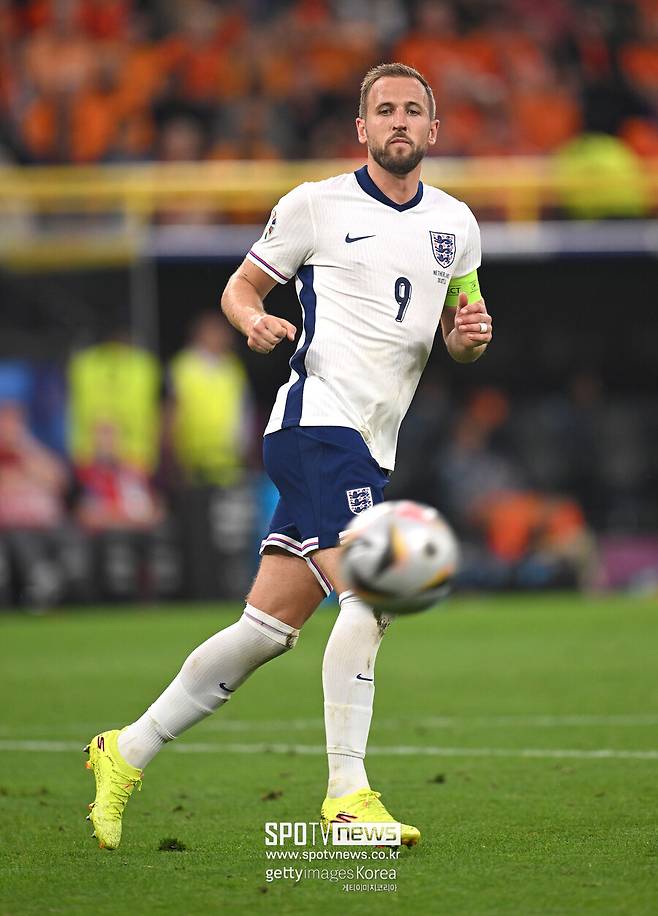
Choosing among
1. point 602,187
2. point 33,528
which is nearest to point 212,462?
point 33,528

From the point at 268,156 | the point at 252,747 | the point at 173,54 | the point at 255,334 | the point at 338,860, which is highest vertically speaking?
the point at 173,54

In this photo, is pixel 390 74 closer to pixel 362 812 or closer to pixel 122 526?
pixel 362 812

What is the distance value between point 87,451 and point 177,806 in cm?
1027

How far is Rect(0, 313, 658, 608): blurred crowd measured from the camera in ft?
50.2

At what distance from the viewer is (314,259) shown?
5.54m

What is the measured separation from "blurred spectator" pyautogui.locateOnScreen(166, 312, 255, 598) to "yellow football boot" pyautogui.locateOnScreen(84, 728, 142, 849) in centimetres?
975

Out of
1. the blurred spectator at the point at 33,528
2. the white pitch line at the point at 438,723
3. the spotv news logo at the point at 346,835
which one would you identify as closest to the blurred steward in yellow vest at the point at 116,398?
the blurred spectator at the point at 33,528

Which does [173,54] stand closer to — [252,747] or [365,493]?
[252,747]

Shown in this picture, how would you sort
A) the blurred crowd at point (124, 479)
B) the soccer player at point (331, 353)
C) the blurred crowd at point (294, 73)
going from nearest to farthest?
the soccer player at point (331, 353) → the blurred crowd at point (124, 479) → the blurred crowd at point (294, 73)

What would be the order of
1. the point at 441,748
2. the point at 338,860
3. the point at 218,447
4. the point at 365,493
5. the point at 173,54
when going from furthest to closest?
the point at 173,54 < the point at 218,447 < the point at 441,748 < the point at 365,493 < the point at 338,860

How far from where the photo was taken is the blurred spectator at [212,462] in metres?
15.3

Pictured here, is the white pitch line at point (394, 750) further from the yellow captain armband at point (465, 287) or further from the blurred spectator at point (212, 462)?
the blurred spectator at point (212, 462)

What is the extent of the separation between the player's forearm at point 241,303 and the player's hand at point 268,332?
0.12 metres

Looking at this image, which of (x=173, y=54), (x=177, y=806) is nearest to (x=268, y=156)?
(x=173, y=54)
